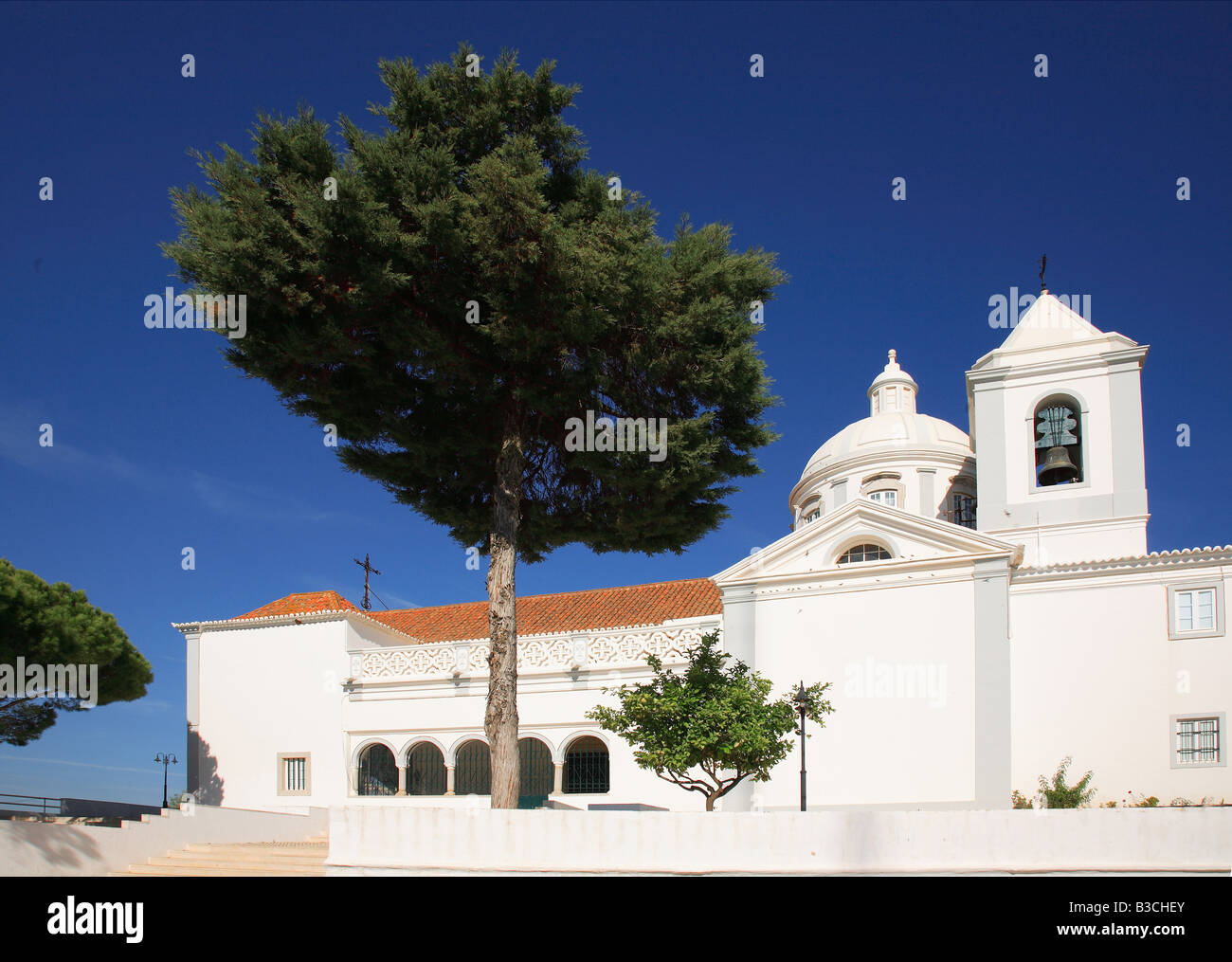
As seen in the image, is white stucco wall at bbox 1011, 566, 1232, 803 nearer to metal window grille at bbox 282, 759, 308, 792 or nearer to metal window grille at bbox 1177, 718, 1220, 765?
metal window grille at bbox 1177, 718, 1220, 765

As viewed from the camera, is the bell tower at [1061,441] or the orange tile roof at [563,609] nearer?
the bell tower at [1061,441]

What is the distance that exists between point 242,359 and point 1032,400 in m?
16.9

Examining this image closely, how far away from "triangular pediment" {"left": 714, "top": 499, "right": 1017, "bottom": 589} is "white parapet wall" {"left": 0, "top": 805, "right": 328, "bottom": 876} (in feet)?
35.2

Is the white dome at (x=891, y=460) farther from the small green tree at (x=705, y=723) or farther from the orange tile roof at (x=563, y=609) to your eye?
the small green tree at (x=705, y=723)

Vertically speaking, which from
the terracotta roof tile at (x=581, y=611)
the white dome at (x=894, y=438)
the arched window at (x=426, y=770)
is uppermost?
the white dome at (x=894, y=438)

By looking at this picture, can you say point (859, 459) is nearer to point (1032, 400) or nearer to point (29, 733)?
point (1032, 400)

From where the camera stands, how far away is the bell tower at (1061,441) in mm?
21500

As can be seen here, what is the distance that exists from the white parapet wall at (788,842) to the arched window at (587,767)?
905cm

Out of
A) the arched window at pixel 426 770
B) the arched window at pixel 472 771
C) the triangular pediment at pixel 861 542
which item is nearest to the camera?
the triangular pediment at pixel 861 542

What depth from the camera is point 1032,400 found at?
75.0 feet

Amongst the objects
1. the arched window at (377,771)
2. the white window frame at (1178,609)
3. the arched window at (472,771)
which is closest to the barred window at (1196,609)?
the white window frame at (1178,609)
